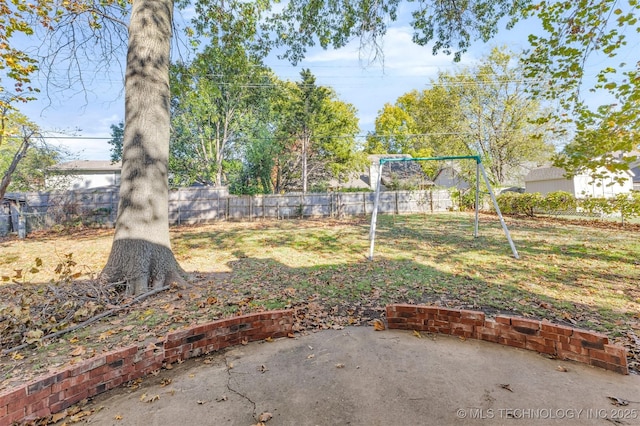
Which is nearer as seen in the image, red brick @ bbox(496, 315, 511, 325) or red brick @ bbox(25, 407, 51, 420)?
red brick @ bbox(25, 407, 51, 420)

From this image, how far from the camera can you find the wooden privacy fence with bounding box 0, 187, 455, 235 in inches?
452

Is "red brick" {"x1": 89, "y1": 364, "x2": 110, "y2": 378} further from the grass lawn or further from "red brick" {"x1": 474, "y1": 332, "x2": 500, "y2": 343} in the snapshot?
"red brick" {"x1": 474, "y1": 332, "x2": 500, "y2": 343}

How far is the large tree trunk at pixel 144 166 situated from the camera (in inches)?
162

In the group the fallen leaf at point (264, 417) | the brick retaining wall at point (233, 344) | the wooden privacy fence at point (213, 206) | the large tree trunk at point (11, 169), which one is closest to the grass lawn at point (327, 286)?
the brick retaining wall at point (233, 344)

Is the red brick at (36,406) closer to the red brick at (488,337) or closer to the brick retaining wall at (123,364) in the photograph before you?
the brick retaining wall at (123,364)

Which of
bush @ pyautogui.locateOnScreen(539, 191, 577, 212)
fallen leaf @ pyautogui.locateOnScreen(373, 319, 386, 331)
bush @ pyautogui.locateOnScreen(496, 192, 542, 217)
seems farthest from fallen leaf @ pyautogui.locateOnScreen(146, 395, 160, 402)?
bush @ pyautogui.locateOnScreen(496, 192, 542, 217)

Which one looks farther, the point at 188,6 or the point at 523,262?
the point at 188,6

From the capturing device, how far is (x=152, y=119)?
14.1ft

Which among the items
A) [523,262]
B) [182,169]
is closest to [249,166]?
[182,169]

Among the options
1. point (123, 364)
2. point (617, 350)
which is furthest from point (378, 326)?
point (123, 364)

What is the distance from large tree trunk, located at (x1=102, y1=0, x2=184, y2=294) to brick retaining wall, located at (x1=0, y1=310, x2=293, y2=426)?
5.99ft

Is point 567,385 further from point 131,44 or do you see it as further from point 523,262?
point 131,44

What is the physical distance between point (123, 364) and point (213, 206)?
13080 millimetres

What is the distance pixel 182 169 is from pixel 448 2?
17195mm
